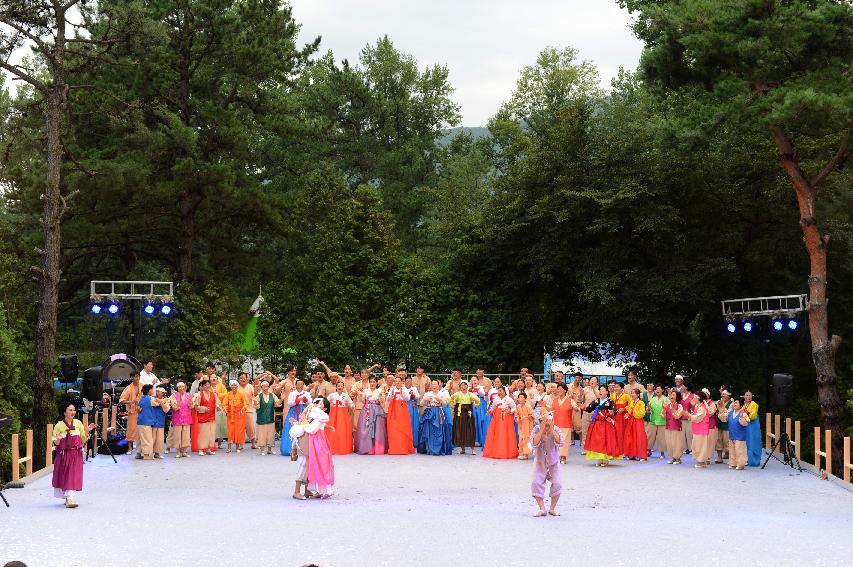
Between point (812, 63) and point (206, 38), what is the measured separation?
19.2m

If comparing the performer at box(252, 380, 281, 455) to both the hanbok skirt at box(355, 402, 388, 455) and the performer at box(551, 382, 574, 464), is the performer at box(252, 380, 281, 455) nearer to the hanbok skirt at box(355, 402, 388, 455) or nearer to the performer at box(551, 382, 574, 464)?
the hanbok skirt at box(355, 402, 388, 455)

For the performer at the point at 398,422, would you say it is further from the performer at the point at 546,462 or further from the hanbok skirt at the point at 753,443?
the performer at the point at 546,462

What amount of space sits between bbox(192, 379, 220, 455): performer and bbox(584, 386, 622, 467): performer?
7680mm

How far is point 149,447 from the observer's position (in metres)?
20.7

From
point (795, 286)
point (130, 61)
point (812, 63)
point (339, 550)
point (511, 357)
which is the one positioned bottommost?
point (339, 550)

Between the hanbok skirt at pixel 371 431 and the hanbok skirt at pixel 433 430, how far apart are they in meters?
0.86

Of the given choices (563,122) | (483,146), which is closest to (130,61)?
(563,122)

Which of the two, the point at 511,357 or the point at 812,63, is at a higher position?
the point at 812,63

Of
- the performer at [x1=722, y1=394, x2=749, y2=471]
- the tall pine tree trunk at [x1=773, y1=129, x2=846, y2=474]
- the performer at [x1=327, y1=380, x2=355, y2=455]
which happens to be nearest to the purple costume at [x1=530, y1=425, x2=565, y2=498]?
the performer at [x1=722, y1=394, x2=749, y2=471]

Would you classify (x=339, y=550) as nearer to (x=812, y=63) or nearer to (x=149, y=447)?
(x=149, y=447)

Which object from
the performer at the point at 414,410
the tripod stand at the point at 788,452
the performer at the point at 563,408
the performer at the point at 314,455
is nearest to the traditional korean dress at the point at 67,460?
the performer at the point at 314,455

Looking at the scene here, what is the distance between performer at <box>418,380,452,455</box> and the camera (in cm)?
2239

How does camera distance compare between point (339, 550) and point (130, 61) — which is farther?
point (130, 61)

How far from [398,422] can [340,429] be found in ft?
4.08
